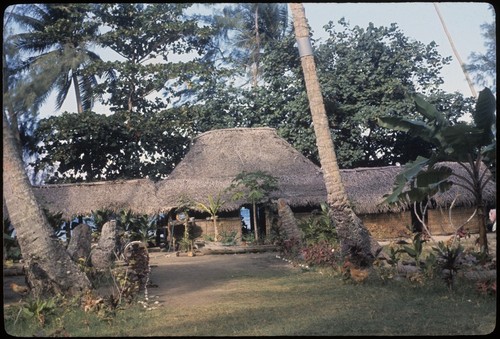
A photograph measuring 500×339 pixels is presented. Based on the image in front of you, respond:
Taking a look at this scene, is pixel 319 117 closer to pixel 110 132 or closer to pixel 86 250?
pixel 86 250

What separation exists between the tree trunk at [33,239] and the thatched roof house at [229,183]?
29.1 ft

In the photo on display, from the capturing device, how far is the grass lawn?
5.08m

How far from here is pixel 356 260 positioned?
832 cm

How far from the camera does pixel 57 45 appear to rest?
17.3m

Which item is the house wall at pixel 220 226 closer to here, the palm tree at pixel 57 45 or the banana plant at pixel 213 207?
the banana plant at pixel 213 207

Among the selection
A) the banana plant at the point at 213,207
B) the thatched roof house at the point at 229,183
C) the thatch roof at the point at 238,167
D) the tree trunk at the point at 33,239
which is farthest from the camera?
the thatch roof at the point at 238,167

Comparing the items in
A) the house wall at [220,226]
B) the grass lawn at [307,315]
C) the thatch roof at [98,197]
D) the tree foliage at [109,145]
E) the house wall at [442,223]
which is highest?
the tree foliage at [109,145]

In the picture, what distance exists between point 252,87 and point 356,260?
10922mm

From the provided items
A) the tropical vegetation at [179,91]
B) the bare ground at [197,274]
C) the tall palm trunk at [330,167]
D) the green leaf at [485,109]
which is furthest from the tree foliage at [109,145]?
the green leaf at [485,109]

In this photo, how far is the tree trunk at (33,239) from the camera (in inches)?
242

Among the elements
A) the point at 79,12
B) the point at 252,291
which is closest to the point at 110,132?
the point at 79,12

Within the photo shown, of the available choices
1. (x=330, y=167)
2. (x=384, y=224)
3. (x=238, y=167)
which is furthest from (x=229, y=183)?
(x=330, y=167)

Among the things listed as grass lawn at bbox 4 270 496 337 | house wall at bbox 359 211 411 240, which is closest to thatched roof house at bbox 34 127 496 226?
house wall at bbox 359 211 411 240

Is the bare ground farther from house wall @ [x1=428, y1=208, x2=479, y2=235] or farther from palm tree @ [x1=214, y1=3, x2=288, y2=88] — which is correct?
palm tree @ [x1=214, y1=3, x2=288, y2=88]
